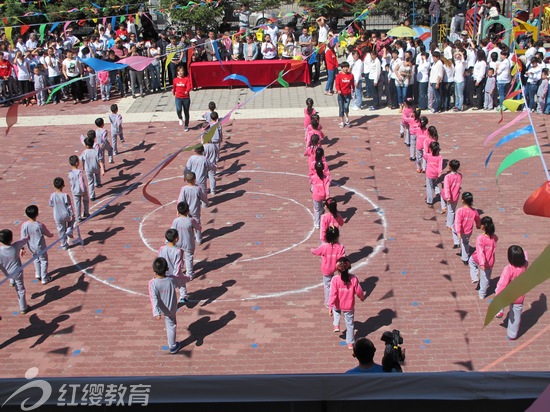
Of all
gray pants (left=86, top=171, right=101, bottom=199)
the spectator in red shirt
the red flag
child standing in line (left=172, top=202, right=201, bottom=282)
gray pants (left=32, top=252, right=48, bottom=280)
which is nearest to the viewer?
the red flag

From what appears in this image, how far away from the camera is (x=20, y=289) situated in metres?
10.3

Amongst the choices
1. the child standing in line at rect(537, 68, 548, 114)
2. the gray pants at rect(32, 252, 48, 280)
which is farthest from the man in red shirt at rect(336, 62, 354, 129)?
the gray pants at rect(32, 252, 48, 280)

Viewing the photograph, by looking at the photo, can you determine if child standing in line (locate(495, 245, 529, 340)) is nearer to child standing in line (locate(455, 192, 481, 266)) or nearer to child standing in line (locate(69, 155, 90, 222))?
child standing in line (locate(455, 192, 481, 266))

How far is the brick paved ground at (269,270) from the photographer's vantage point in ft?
30.2

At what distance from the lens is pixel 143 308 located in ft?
34.4

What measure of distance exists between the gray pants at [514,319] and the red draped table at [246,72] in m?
15.3

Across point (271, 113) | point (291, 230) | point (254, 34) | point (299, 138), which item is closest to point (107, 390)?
point (291, 230)

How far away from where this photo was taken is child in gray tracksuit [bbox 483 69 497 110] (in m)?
19.3

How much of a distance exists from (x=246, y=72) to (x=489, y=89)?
7.96m

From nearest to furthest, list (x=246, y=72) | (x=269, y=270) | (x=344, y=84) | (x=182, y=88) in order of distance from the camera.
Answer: (x=269, y=270)
(x=182, y=88)
(x=344, y=84)
(x=246, y=72)

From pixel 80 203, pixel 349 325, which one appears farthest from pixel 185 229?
pixel 80 203

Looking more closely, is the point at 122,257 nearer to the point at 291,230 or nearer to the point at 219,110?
the point at 291,230

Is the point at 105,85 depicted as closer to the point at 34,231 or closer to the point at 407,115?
the point at 407,115

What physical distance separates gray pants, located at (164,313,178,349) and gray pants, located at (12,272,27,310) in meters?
2.49
